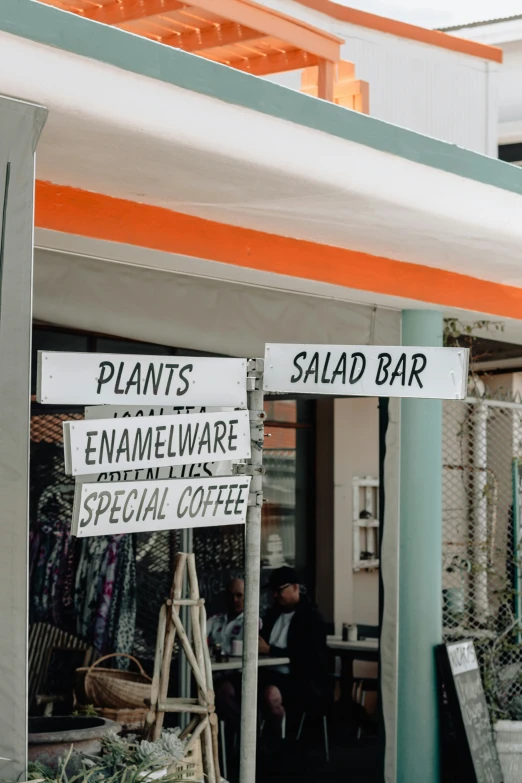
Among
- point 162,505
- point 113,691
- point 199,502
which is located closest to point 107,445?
point 162,505

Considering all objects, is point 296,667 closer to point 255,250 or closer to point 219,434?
point 255,250

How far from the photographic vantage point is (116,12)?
439 cm

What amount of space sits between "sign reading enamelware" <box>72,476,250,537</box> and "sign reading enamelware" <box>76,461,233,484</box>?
6 cm

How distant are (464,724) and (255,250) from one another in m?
2.92

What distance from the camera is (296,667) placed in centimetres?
720

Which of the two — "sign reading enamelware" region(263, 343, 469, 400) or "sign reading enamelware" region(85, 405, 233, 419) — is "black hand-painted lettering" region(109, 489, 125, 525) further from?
"sign reading enamelware" region(263, 343, 469, 400)

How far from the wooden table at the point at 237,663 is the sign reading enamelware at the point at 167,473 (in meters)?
3.37

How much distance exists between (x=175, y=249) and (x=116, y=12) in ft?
3.43

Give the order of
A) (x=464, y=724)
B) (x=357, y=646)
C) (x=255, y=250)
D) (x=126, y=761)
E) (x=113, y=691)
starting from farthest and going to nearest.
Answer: (x=357, y=646) < (x=464, y=724) < (x=113, y=691) < (x=255, y=250) < (x=126, y=761)

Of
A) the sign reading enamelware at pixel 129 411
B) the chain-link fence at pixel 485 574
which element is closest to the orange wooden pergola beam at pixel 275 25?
the sign reading enamelware at pixel 129 411

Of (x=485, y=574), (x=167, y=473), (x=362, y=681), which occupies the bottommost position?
(x=362, y=681)

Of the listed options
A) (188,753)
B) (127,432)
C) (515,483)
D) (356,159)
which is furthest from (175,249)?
(515,483)

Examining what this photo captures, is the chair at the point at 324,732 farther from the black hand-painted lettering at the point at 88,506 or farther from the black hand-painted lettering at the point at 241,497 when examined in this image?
the black hand-painted lettering at the point at 88,506

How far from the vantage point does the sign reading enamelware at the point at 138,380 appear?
3.23m
